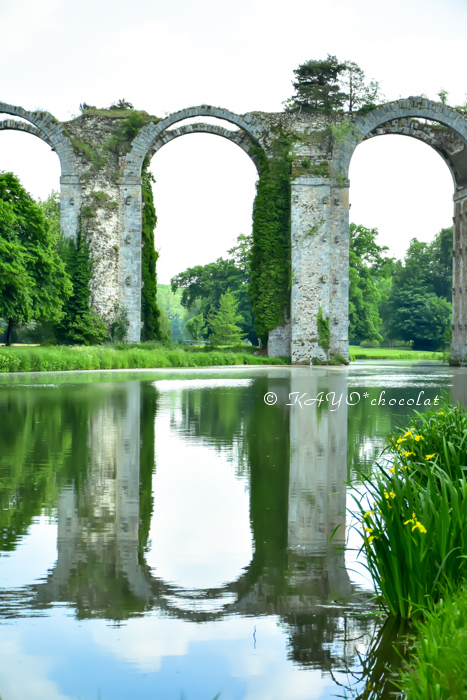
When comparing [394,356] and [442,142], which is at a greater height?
[442,142]

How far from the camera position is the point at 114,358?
29781mm

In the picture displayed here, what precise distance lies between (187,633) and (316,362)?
110 feet

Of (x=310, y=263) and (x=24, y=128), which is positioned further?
(x=310, y=263)

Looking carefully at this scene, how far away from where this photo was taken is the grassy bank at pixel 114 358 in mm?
25781

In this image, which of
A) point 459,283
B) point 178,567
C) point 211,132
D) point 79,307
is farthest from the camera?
point 459,283

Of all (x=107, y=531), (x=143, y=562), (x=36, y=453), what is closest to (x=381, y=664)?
(x=143, y=562)

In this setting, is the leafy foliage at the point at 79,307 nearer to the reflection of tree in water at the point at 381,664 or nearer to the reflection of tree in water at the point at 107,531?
the reflection of tree in water at the point at 107,531

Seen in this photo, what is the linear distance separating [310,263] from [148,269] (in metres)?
8.15

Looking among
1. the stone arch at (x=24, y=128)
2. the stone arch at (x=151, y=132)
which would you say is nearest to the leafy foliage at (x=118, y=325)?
the stone arch at (x=151, y=132)

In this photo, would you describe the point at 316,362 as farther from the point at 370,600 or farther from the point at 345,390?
the point at 370,600

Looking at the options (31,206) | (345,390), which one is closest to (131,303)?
(31,206)

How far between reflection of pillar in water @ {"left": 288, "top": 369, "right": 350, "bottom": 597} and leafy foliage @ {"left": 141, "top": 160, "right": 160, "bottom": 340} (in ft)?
85.4

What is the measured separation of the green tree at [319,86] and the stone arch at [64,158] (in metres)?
10.6

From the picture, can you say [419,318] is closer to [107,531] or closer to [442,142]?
[442,142]
